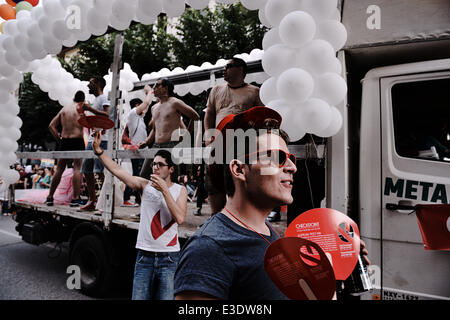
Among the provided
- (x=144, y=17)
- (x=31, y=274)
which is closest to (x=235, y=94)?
(x=144, y=17)

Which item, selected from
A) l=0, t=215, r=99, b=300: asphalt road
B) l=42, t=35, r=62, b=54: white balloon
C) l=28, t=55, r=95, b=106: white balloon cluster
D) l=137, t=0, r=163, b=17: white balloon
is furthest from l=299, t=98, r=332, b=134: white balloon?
l=28, t=55, r=95, b=106: white balloon cluster

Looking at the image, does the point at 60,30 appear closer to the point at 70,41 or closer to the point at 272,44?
the point at 70,41

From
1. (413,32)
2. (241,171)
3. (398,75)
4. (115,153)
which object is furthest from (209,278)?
(115,153)

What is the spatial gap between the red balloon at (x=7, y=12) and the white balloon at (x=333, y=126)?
498cm

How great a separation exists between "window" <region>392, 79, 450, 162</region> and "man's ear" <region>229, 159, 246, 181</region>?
4.86 feet

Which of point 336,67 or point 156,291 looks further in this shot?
point 156,291

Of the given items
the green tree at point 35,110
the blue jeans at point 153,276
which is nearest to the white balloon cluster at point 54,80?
the blue jeans at point 153,276

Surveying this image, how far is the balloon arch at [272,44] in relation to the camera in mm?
1922

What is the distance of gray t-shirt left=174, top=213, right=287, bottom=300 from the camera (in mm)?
853

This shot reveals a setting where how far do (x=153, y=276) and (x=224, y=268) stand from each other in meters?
1.64

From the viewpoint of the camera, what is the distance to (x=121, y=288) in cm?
357

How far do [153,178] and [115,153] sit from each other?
1127 mm

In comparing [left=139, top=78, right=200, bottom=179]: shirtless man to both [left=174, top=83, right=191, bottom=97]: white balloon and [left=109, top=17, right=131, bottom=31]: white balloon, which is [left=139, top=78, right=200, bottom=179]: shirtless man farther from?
[left=174, top=83, right=191, bottom=97]: white balloon
